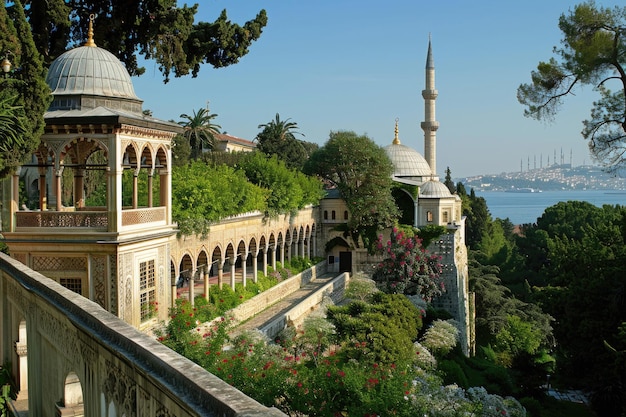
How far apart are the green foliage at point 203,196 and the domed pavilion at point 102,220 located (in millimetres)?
3775

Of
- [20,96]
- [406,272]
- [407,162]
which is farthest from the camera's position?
[407,162]

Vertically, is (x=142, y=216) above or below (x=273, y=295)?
above

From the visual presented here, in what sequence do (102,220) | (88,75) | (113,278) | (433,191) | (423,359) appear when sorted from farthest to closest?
1. (433,191)
2. (423,359)
3. (88,75)
4. (102,220)
5. (113,278)

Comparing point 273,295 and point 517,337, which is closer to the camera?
point 273,295

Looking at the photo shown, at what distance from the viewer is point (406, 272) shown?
30.7 meters

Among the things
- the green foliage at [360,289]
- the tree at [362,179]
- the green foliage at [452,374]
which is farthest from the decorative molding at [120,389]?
the tree at [362,179]

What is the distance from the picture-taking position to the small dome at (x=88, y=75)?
1512 centimetres

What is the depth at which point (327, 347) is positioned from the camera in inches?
737

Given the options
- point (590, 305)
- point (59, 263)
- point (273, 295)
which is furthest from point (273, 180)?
point (59, 263)

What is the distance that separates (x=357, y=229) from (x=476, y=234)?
85.6ft

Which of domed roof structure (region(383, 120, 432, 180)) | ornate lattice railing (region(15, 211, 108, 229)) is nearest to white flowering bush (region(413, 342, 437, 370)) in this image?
ornate lattice railing (region(15, 211, 108, 229))

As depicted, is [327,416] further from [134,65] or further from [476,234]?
[476,234]

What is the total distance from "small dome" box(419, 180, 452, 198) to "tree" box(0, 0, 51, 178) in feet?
87.0

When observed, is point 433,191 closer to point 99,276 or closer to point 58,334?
point 99,276
